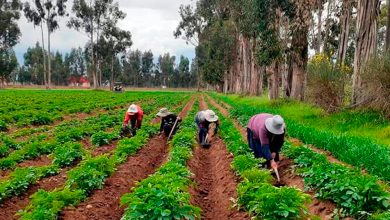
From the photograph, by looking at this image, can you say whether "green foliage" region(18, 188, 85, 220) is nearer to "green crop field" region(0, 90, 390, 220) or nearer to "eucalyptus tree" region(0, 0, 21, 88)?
"green crop field" region(0, 90, 390, 220)

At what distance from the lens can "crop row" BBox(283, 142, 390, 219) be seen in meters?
5.59

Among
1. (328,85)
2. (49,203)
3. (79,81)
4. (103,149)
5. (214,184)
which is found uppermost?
(328,85)

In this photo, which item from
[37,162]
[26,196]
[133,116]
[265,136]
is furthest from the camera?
[133,116]

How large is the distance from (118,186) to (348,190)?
4685mm

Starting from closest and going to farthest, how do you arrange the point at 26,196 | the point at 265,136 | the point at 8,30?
the point at 26,196
the point at 265,136
the point at 8,30

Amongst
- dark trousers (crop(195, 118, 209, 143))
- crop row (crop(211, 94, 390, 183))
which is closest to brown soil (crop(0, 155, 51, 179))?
dark trousers (crop(195, 118, 209, 143))

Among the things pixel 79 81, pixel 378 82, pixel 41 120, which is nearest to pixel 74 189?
pixel 378 82

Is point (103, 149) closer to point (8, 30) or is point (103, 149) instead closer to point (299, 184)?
point (299, 184)

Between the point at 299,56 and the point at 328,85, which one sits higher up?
the point at 299,56

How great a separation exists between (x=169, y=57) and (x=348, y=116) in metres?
138

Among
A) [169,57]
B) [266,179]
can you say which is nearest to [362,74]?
[266,179]

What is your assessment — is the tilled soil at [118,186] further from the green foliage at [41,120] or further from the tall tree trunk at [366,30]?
the tall tree trunk at [366,30]

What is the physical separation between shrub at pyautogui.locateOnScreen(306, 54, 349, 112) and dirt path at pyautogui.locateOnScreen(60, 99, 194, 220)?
6.75 m

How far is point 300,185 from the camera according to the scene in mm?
7883
